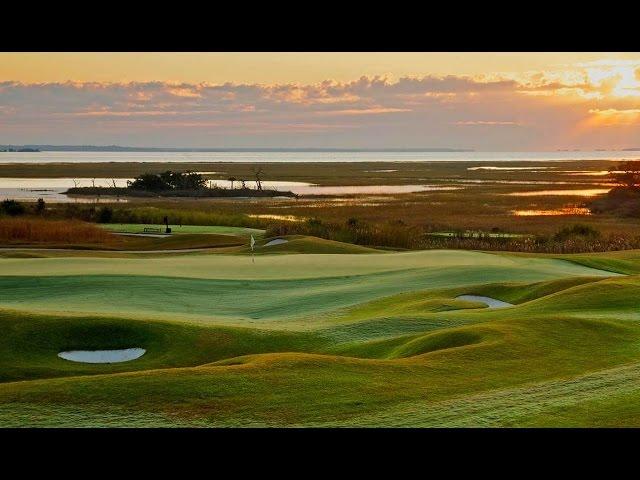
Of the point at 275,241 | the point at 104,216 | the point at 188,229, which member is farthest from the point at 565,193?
the point at 275,241

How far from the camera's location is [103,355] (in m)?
14.5

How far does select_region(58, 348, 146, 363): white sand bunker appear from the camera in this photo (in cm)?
1428

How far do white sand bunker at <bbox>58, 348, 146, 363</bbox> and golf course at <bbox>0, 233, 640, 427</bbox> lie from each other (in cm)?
3

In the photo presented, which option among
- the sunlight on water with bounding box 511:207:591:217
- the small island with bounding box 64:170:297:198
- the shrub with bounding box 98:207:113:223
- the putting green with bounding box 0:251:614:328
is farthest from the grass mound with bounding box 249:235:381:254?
the small island with bounding box 64:170:297:198

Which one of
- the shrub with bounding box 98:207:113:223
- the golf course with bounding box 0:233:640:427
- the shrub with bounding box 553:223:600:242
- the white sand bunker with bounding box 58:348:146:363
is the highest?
the shrub with bounding box 98:207:113:223

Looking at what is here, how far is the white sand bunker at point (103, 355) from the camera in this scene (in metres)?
14.3

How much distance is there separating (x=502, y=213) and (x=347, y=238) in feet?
91.0

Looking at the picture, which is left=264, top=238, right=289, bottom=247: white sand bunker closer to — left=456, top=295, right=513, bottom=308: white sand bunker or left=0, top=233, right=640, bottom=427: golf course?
left=0, top=233, right=640, bottom=427: golf course

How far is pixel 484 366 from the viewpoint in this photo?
426 inches

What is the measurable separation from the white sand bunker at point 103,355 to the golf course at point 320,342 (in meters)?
0.03

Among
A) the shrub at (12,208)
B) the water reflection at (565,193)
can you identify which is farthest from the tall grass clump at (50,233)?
the water reflection at (565,193)

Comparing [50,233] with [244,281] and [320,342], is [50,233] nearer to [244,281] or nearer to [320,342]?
[244,281]
